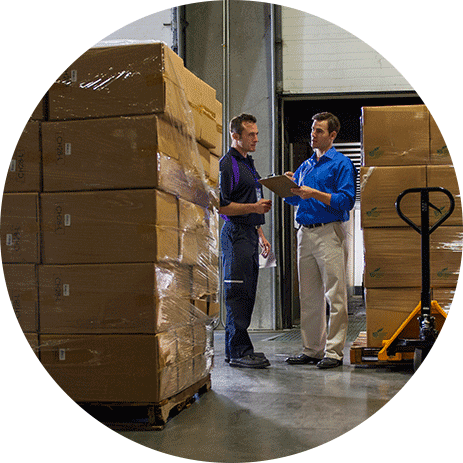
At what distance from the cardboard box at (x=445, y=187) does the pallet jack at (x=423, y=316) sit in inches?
4.6

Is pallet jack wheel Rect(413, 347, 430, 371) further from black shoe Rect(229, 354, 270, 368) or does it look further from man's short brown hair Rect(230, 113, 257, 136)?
man's short brown hair Rect(230, 113, 257, 136)

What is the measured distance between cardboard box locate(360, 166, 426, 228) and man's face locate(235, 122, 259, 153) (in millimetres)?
758

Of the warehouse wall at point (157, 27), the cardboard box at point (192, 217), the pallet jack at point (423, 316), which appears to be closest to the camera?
the cardboard box at point (192, 217)

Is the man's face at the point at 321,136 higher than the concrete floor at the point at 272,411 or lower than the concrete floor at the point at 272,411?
higher

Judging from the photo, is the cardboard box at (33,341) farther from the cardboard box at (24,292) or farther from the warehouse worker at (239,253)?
the warehouse worker at (239,253)

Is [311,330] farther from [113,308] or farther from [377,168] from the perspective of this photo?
[113,308]

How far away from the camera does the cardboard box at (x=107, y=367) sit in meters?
2.24

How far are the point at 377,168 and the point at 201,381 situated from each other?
165 cm

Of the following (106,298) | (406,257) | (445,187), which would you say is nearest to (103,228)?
(106,298)

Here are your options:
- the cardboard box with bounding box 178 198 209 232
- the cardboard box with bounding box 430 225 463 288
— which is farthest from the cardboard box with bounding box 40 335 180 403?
the cardboard box with bounding box 430 225 463 288

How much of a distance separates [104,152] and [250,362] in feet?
5.88

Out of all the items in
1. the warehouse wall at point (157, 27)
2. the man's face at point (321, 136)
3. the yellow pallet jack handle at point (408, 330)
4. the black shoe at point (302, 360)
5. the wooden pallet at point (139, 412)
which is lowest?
the black shoe at point (302, 360)

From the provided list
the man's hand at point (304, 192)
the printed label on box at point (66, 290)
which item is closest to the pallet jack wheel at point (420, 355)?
the man's hand at point (304, 192)

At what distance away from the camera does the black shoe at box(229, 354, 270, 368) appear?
3.51 metres
